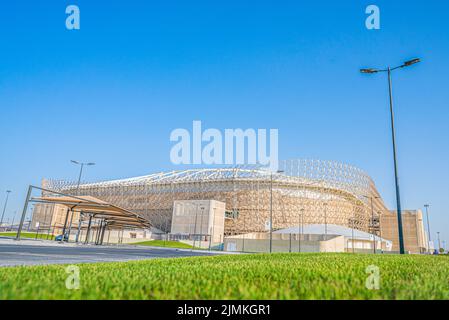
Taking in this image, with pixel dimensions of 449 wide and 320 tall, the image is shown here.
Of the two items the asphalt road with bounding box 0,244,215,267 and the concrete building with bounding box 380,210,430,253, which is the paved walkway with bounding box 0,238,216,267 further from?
the concrete building with bounding box 380,210,430,253

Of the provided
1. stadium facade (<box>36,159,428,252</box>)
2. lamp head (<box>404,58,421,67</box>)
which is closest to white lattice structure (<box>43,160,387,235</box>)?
stadium facade (<box>36,159,428,252</box>)

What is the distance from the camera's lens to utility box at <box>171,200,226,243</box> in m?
66.8

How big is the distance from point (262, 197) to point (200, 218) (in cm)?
1589

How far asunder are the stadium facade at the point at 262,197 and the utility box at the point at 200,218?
593 centimetres

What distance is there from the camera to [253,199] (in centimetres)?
7375

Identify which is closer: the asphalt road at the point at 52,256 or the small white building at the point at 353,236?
the asphalt road at the point at 52,256

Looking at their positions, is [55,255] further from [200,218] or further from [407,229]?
[407,229]

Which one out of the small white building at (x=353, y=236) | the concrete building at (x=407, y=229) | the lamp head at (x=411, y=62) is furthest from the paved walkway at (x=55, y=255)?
the concrete building at (x=407, y=229)

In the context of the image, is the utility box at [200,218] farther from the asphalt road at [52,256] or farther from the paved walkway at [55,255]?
the asphalt road at [52,256]

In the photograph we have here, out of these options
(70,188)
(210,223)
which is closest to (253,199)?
(210,223)

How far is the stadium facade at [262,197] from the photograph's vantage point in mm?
72875

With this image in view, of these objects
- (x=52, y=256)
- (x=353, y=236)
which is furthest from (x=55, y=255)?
(x=353, y=236)
